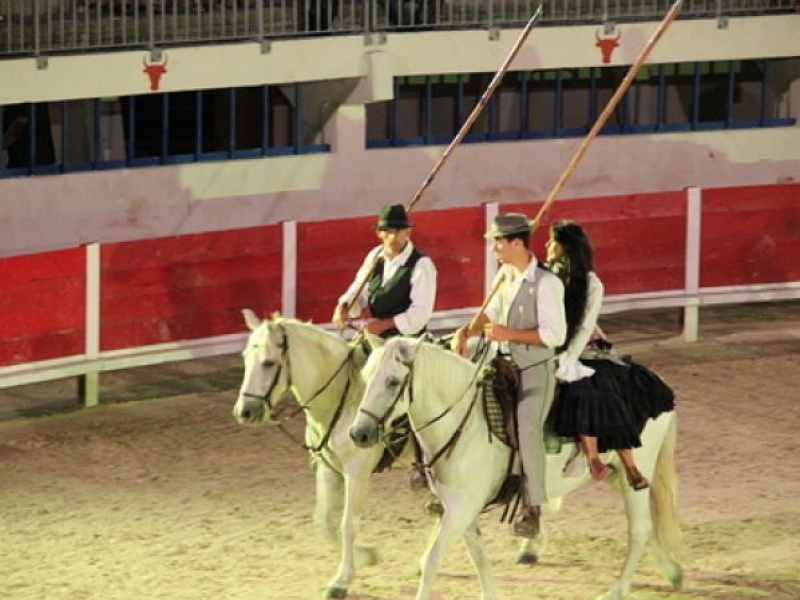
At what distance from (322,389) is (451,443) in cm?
94

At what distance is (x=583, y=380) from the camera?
1296cm

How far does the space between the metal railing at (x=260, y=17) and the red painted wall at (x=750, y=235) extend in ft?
11.7

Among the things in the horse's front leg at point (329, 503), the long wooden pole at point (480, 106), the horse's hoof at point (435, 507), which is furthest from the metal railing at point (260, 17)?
the horse's hoof at point (435, 507)

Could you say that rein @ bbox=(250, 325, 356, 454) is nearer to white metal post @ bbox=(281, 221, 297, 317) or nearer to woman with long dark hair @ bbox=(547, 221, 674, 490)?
woman with long dark hair @ bbox=(547, 221, 674, 490)

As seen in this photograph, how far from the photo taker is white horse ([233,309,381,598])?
13070mm

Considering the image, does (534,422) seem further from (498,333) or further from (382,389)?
(382,389)

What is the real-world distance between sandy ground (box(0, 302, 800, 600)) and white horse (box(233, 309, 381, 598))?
467mm

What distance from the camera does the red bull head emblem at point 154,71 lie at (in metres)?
21.4

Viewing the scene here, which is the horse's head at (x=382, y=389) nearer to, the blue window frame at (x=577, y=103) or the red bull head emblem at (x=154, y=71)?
the red bull head emblem at (x=154, y=71)

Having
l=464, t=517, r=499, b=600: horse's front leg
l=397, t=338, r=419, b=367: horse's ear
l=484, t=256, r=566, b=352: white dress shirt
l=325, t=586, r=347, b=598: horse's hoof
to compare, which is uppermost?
l=484, t=256, r=566, b=352: white dress shirt

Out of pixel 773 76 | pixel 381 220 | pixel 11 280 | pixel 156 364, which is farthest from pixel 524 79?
pixel 381 220

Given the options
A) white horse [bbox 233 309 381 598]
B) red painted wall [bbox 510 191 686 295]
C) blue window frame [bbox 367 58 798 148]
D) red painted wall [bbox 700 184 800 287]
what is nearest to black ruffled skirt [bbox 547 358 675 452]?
white horse [bbox 233 309 381 598]

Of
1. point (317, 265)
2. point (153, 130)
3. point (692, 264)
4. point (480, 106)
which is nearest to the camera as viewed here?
point (480, 106)

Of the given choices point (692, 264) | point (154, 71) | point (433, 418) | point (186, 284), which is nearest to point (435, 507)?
point (433, 418)
